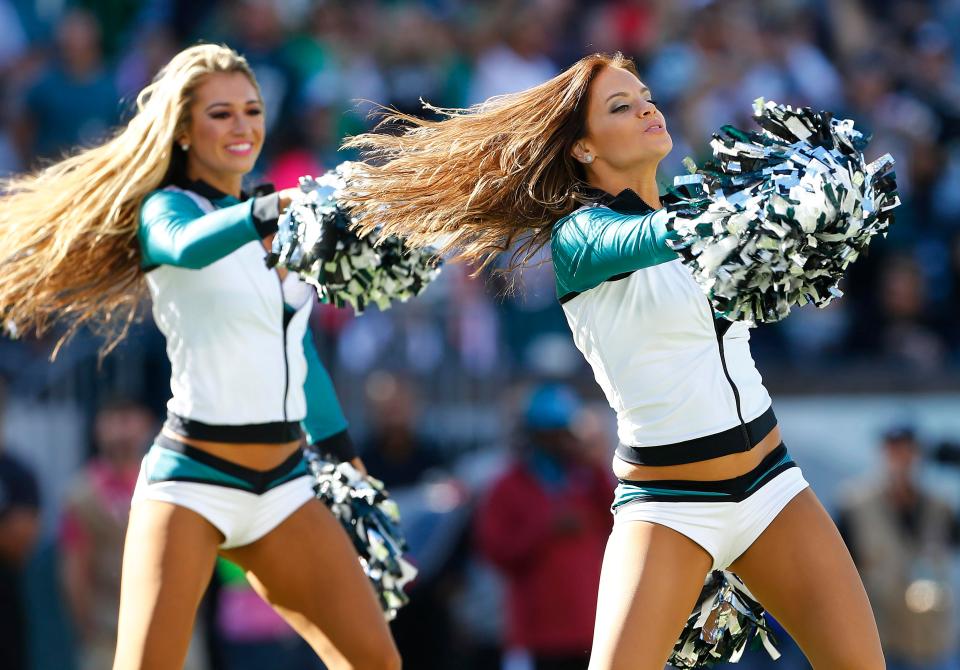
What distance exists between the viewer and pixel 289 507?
170 inches

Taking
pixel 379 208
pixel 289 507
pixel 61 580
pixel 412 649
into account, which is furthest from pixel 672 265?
pixel 61 580

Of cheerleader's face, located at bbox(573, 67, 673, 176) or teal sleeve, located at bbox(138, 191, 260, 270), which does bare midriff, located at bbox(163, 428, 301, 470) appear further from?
cheerleader's face, located at bbox(573, 67, 673, 176)

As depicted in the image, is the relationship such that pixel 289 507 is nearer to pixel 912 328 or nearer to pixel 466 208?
pixel 466 208

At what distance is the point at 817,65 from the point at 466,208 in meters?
6.70

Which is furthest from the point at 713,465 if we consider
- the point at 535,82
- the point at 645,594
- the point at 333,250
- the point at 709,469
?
the point at 535,82

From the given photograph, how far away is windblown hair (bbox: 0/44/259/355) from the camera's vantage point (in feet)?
14.6

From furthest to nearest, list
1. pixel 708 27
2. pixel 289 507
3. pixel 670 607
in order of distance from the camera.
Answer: pixel 708 27 → pixel 289 507 → pixel 670 607

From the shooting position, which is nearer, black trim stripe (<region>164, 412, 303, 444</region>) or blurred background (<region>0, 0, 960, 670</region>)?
black trim stripe (<region>164, 412, 303, 444</region>)

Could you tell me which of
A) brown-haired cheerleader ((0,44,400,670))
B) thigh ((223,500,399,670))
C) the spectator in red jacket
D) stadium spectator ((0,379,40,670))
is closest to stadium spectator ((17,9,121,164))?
stadium spectator ((0,379,40,670))

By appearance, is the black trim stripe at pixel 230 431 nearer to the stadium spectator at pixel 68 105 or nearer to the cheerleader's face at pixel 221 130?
the cheerleader's face at pixel 221 130

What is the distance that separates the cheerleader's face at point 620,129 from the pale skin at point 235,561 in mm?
812

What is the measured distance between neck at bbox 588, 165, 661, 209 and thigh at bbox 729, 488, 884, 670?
889mm

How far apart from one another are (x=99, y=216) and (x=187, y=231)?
1.97 ft

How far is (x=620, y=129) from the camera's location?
3.91 metres
